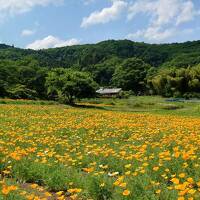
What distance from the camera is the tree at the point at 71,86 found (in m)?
55.1

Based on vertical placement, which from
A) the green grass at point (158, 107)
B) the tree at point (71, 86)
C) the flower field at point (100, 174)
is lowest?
the green grass at point (158, 107)

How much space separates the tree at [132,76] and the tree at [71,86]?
78.3m

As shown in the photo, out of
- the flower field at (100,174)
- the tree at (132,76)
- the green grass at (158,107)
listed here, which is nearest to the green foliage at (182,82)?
the tree at (132,76)

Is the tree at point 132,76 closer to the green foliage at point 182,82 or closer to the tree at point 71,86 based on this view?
the green foliage at point 182,82

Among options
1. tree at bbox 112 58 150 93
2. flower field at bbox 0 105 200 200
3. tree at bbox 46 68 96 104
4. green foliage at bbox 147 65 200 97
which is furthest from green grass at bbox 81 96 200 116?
tree at bbox 112 58 150 93

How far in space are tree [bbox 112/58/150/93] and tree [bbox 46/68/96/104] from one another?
78.3 meters

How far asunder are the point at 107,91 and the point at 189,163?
391 feet

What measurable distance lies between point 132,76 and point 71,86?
88.3 m

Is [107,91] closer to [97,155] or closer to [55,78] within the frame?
[55,78]

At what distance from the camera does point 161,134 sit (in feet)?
41.9

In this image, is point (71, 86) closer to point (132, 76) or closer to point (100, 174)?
point (100, 174)

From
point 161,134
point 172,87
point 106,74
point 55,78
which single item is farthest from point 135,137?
point 106,74

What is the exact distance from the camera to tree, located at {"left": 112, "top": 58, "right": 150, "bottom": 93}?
460 feet

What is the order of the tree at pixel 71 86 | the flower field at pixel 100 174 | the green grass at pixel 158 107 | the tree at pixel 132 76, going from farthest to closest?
the tree at pixel 132 76 → the tree at pixel 71 86 → the green grass at pixel 158 107 → the flower field at pixel 100 174
